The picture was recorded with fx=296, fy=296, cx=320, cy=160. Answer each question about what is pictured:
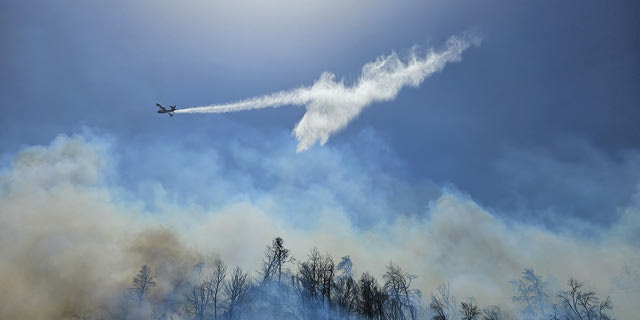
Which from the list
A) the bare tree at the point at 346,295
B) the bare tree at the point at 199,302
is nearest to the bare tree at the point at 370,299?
the bare tree at the point at 346,295

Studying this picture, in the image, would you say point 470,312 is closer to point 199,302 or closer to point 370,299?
point 370,299

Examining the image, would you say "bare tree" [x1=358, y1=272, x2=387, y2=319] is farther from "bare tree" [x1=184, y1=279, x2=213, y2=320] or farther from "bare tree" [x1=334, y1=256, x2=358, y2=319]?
"bare tree" [x1=184, y1=279, x2=213, y2=320]

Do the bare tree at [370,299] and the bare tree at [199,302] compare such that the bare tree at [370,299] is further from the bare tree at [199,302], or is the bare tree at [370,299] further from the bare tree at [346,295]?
the bare tree at [199,302]

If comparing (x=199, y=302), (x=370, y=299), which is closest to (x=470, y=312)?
(x=370, y=299)

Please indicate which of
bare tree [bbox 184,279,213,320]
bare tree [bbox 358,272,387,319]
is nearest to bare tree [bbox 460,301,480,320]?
bare tree [bbox 358,272,387,319]

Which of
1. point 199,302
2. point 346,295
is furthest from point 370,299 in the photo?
point 199,302

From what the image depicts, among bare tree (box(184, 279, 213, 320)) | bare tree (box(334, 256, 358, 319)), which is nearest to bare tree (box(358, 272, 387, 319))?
bare tree (box(334, 256, 358, 319))

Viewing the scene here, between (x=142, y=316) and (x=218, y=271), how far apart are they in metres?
16.5

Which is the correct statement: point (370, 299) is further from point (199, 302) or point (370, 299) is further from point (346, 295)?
point (199, 302)

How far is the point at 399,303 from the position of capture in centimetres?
5100

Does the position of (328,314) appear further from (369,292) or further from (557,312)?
(557,312)

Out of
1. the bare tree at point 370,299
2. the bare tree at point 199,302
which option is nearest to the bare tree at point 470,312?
the bare tree at point 370,299

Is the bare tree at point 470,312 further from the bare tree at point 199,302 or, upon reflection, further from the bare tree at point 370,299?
the bare tree at point 199,302

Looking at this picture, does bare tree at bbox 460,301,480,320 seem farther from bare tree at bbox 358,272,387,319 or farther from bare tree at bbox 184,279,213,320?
bare tree at bbox 184,279,213,320
